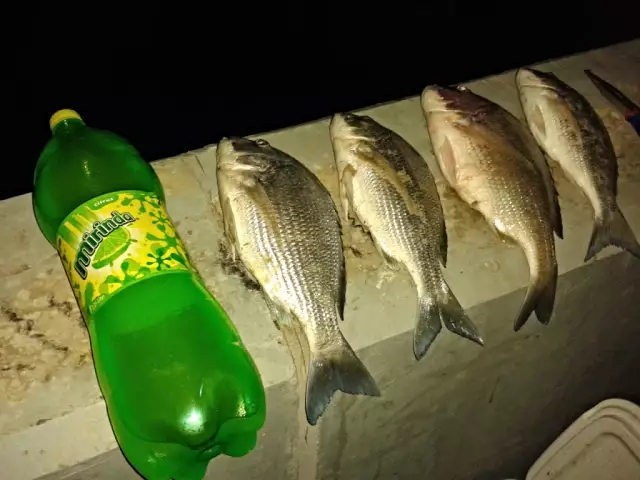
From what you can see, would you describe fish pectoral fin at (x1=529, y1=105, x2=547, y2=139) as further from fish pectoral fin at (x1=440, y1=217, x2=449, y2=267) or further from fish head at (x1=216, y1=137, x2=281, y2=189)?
fish head at (x1=216, y1=137, x2=281, y2=189)

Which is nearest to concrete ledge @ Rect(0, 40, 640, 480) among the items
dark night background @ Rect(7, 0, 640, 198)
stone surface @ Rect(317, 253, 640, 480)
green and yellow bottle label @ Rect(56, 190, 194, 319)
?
stone surface @ Rect(317, 253, 640, 480)

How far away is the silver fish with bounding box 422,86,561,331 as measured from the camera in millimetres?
1530

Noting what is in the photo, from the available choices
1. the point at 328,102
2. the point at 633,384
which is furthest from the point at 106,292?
the point at 328,102

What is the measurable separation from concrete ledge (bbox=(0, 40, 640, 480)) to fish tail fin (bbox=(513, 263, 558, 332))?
35 millimetres

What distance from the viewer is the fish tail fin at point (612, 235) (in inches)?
63.6

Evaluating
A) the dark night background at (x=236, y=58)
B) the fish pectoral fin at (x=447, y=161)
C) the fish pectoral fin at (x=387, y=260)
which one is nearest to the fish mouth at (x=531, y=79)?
the fish pectoral fin at (x=447, y=161)

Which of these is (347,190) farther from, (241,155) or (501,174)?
(501,174)

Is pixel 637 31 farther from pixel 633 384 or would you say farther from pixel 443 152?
pixel 443 152

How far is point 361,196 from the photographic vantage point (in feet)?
4.99

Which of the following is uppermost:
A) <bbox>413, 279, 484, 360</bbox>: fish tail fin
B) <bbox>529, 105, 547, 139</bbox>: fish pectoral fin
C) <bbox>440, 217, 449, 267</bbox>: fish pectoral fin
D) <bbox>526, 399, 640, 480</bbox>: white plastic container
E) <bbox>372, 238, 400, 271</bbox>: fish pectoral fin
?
<bbox>529, 105, 547, 139</bbox>: fish pectoral fin

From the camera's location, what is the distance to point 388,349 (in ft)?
4.67

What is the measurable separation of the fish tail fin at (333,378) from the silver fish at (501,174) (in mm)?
444

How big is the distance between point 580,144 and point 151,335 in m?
1.26

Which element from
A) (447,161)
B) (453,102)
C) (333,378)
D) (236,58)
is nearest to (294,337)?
(333,378)
